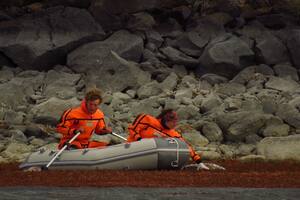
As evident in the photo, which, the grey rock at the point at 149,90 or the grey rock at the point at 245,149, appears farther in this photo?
the grey rock at the point at 149,90

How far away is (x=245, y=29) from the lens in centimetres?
2706

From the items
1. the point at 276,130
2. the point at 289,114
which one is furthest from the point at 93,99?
the point at 289,114

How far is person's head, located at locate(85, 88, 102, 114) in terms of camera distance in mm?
13133

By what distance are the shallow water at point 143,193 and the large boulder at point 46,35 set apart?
51.7 feet

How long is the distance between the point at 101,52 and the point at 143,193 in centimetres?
1633

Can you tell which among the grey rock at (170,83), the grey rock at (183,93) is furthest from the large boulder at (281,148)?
the grey rock at (170,83)

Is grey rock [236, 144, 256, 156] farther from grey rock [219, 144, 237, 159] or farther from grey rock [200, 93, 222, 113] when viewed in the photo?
grey rock [200, 93, 222, 113]

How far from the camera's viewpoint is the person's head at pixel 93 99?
Result: 43.1ft

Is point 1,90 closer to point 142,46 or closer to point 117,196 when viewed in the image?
point 142,46

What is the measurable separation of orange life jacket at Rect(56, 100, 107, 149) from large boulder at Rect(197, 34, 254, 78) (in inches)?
470

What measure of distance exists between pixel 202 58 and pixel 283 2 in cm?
412

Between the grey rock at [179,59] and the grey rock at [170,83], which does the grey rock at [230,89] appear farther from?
the grey rock at [179,59]

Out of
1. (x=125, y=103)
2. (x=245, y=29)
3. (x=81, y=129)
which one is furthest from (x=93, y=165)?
(x=245, y=29)

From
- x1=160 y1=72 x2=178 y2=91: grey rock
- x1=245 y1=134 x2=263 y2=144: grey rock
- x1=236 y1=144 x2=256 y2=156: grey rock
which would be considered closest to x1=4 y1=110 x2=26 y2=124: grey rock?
x1=160 y1=72 x2=178 y2=91: grey rock
